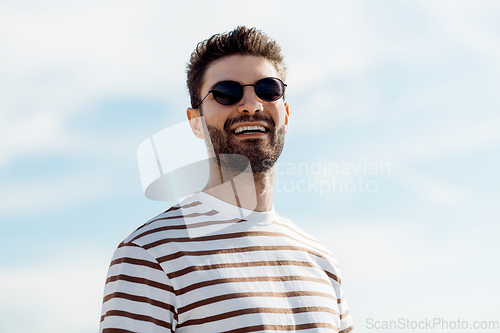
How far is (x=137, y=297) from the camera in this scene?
3.19m

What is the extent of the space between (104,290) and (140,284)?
36cm

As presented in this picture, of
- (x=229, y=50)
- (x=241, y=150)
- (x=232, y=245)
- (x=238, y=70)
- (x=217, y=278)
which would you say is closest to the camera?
(x=217, y=278)

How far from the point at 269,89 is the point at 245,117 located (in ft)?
1.38

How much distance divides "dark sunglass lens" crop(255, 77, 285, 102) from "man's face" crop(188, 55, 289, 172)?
45 mm

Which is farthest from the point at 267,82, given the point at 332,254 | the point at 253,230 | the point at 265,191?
the point at 332,254

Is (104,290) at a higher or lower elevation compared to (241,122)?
lower

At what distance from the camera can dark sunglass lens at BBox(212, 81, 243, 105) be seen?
167 inches

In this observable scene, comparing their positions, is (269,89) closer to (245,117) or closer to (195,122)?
(245,117)

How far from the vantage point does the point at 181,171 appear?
190 inches

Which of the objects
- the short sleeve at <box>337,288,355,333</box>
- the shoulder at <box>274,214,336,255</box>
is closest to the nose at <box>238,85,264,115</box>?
the shoulder at <box>274,214,336,255</box>

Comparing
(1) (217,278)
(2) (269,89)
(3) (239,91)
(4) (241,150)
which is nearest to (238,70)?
(3) (239,91)

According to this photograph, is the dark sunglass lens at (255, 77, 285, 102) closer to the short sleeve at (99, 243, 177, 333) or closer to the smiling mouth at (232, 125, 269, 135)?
the smiling mouth at (232, 125, 269, 135)

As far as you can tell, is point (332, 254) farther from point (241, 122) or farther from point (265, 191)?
point (241, 122)

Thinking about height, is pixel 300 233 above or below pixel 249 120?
below
